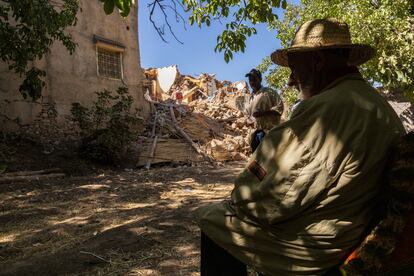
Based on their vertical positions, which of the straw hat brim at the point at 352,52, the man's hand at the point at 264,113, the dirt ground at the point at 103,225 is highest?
the straw hat brim at the point at 352,52

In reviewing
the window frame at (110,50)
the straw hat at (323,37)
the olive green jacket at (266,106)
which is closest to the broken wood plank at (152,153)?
the window frame at (110,50)

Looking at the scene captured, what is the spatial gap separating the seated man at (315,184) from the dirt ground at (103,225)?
1491 mm

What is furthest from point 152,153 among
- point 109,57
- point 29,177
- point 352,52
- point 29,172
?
point 352,52

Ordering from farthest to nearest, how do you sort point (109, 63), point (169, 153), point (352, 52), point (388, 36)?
point (109, 63), point (169, 153), point (388, 36), point (352, 52)

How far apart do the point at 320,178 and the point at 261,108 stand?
3.74 m

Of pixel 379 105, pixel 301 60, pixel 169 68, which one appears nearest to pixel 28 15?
pixel 301 60

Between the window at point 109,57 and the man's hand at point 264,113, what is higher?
the window at point 109,57

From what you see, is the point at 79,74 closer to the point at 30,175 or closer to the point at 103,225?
the point at 30,175

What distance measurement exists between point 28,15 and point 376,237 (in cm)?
645

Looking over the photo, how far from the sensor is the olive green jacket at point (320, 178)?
1.30 m

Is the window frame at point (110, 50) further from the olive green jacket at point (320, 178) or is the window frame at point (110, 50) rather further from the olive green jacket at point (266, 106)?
the olive green jacket at point (320, 178)

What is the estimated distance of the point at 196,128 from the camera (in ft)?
43.4

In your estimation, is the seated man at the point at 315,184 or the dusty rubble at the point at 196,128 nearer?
the seated man at the point at 315,184

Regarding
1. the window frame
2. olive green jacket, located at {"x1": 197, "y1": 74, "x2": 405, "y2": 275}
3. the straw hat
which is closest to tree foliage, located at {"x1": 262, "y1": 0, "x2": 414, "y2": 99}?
the window frame
